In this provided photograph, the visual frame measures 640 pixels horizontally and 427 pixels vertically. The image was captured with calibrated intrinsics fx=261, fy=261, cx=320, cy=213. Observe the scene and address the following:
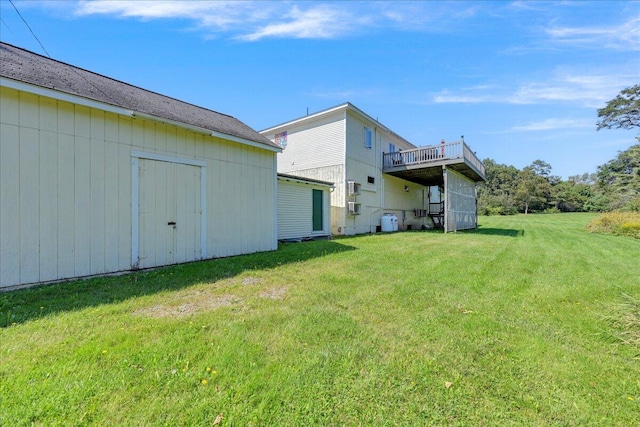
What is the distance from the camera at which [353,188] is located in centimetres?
1386

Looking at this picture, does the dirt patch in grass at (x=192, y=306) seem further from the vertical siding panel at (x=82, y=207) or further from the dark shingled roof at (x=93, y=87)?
the dark shingled roof at (x=93, y=87)

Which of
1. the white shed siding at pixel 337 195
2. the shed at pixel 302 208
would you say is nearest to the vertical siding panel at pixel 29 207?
the shed at pixel 302 208

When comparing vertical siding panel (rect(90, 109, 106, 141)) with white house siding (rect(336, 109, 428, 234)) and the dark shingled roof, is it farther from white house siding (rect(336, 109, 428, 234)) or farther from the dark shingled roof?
white house siding (rect(336, 109, 428, 234))

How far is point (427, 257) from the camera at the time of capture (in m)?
7.43

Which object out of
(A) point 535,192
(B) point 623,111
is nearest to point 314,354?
(B) point 623,111

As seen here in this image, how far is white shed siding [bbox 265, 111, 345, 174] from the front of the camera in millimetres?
13875

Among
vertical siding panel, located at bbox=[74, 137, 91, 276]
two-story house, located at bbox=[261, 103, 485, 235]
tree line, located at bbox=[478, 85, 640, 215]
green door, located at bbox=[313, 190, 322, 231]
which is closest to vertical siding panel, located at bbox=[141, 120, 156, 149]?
vertical siding panel, located at bbox=[74, 137, 91, 276]

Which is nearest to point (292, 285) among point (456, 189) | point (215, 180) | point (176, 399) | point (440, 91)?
point (176, 399)

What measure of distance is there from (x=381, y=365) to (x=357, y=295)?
6.19 ft

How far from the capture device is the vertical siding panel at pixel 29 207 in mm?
4340

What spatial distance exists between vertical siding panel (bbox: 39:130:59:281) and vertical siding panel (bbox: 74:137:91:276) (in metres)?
0.27

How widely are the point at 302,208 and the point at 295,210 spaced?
426mm

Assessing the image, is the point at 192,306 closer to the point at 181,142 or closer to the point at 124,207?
the point at 124,207

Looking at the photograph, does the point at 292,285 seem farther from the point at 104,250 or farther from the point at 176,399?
the point at 104,250
